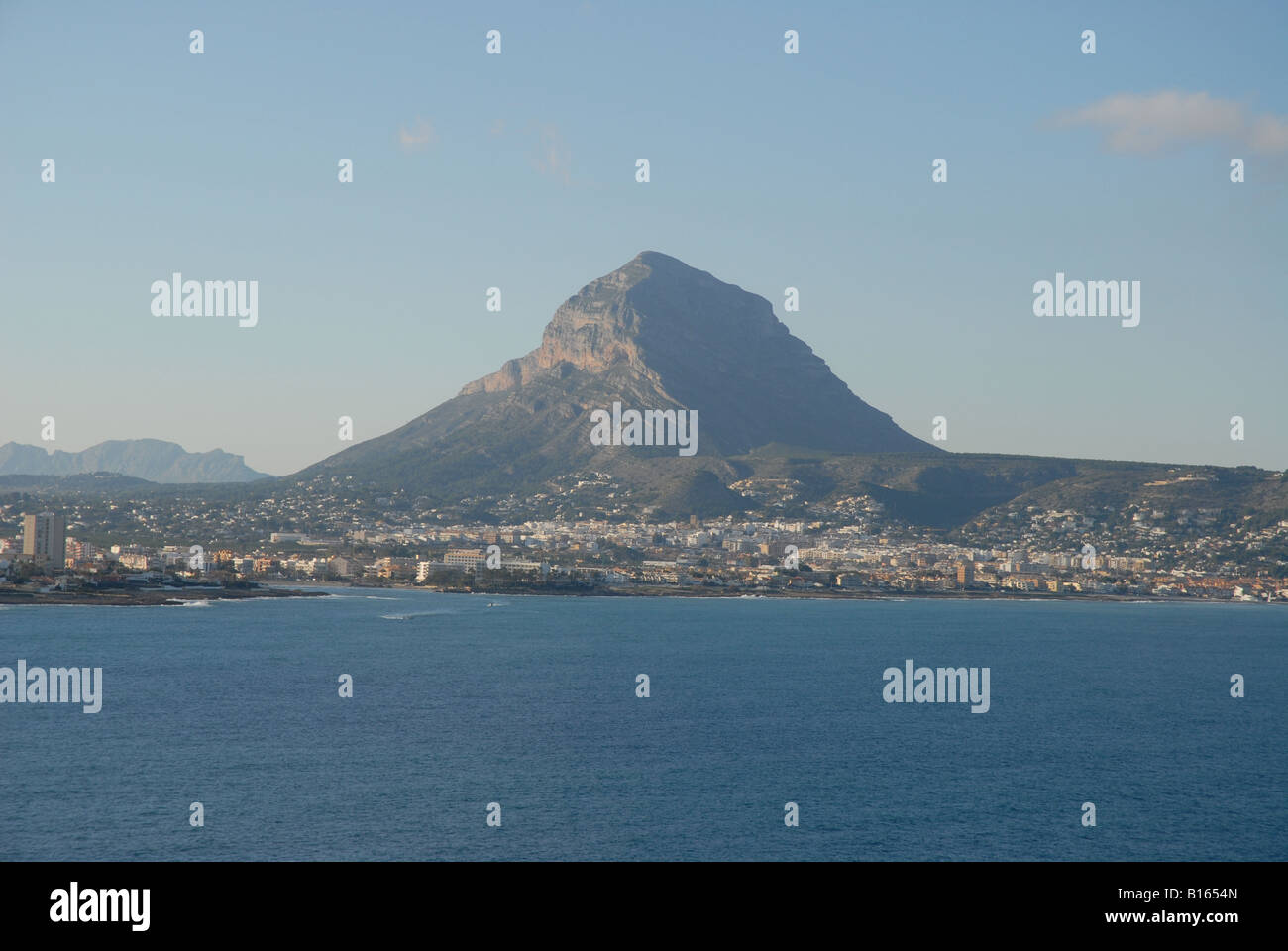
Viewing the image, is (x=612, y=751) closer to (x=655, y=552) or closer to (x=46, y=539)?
(x=46, y=539)

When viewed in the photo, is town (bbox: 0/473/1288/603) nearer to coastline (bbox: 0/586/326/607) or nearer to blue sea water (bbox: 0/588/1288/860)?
coastline (bbox: 0/586/326/607)

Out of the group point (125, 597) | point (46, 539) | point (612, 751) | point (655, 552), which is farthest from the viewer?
point (655, 552)

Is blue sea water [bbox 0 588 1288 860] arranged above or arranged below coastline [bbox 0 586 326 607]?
below

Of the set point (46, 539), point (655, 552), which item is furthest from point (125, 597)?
point (655, 552)

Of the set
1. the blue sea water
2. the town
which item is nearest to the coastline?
the town

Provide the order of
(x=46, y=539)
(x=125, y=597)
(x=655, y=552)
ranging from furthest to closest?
(x=655, y=552), (x=46, y=539), (x=125, y=597)
